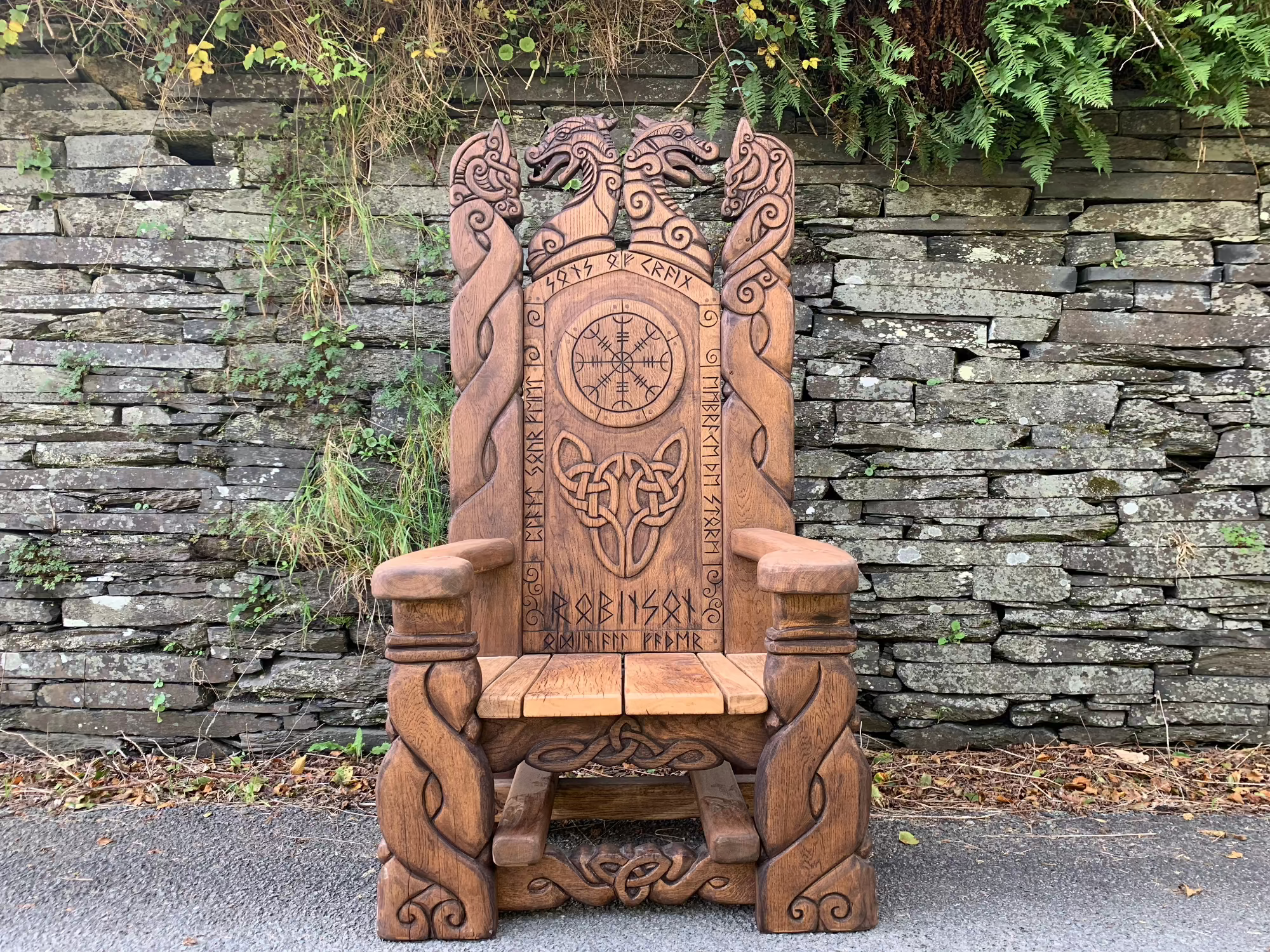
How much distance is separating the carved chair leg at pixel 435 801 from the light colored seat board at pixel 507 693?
26 mm

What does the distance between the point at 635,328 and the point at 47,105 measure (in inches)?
92.0

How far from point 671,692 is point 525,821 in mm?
480

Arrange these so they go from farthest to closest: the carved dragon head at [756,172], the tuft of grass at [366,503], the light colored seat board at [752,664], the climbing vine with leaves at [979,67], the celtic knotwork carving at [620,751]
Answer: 1. the tuft of grass at [366,503]
2. the climbing vine with leaves at [979,67]
3. the carved dragon head at [756,172]
4. the light colored seat board at [752,664]
5. the celtic knotwork carving at [620,751]

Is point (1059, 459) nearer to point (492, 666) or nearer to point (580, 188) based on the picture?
point (580, 188)

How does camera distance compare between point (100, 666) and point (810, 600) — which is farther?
point (100, 666)

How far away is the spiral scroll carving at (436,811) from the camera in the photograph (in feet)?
5.36

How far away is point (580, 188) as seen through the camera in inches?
89.1

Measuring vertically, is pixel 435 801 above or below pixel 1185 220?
below

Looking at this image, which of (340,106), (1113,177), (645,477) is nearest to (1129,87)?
(1113,177)

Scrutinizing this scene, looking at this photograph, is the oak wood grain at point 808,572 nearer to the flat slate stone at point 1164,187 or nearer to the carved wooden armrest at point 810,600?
the carved wooden armrest at point 810,600

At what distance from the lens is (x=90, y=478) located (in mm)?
2756

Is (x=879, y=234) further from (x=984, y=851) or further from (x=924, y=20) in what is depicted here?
(x=984, y=851)

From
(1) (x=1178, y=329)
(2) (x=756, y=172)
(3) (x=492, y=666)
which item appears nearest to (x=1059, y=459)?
(1) (x=1178, y=329)

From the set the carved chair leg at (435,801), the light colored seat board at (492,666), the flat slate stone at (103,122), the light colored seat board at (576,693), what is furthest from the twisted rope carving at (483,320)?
the flat slate stone at (103,122)
